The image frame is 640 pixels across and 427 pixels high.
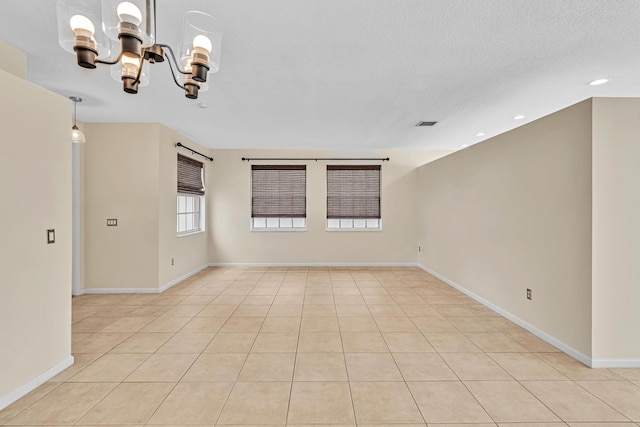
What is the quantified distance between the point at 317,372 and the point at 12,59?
3.57 m

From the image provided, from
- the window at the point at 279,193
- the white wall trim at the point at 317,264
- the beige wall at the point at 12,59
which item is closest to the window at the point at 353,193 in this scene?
the window at the point at 279,193

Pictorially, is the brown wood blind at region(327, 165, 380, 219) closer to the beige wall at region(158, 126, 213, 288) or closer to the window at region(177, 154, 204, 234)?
the window at region(177, 154, 204, 234)

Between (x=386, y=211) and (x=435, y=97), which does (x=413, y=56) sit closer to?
(x=435, y=97)

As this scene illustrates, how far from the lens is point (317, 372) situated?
237cm

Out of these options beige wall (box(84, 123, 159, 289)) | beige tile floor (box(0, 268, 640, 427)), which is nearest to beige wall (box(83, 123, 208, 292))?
beige wall (box(84, 123, 159, 289))

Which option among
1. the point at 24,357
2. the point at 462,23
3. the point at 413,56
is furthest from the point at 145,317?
the point at 462,23

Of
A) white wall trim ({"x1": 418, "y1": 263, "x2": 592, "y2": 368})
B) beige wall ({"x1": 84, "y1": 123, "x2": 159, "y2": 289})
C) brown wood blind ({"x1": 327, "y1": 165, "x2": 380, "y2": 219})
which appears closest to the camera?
white wall trim ({"x1": 418, "y1": 263, "x2": 592, "y2": 368})

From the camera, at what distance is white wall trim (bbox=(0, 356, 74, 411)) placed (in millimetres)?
1981

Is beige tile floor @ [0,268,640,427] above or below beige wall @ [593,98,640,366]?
below

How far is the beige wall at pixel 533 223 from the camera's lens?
2.54 m

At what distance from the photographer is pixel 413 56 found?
99.3 inches

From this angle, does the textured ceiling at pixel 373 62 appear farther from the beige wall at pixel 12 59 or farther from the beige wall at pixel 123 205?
the beige wall at pixel 123 205

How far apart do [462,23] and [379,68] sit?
0.80 m

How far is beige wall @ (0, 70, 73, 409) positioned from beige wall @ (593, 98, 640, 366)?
4.42 meters
